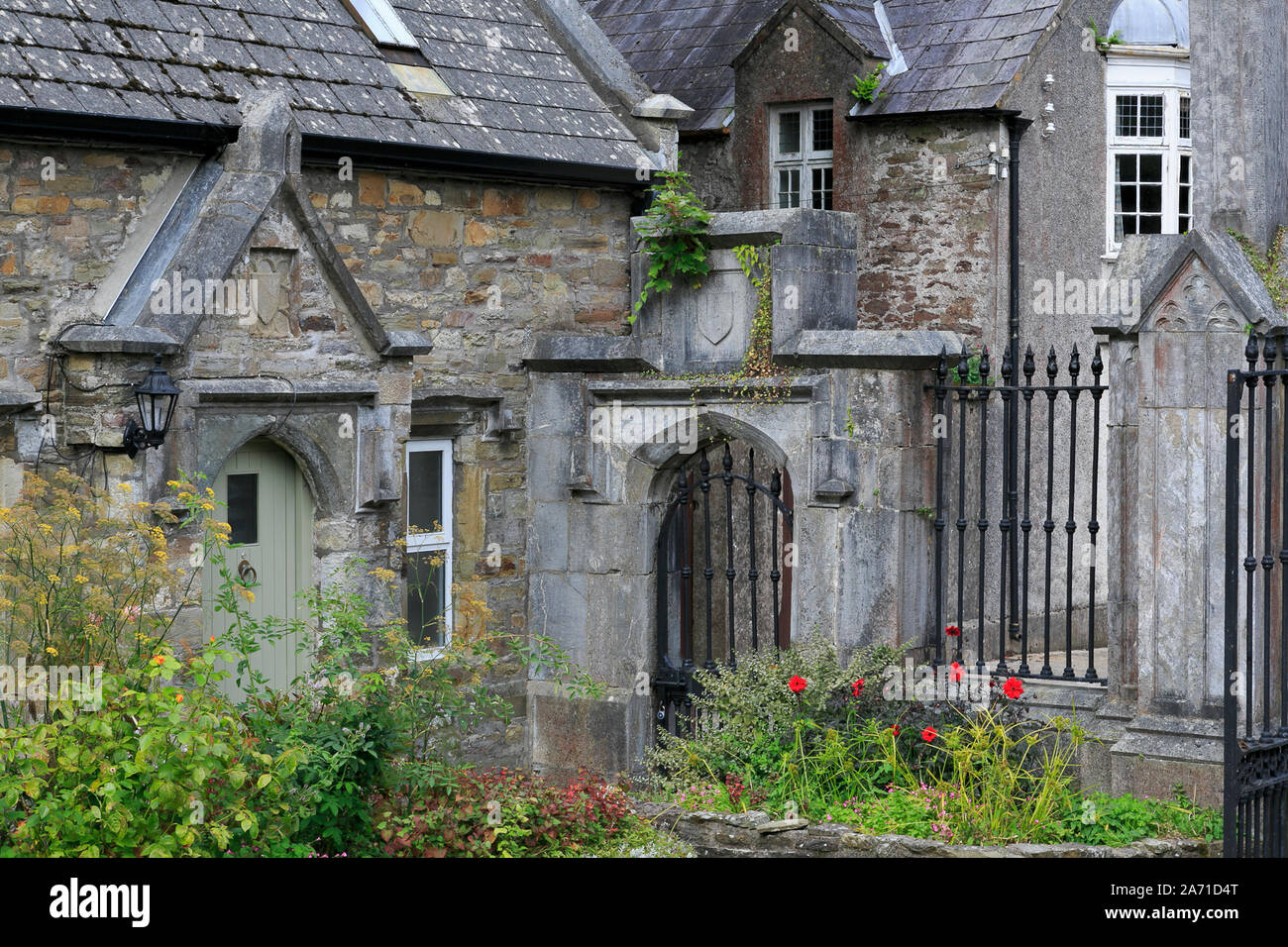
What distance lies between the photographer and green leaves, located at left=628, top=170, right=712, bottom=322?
10328 mm

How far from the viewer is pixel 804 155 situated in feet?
45.9

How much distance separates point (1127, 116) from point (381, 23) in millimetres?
6492

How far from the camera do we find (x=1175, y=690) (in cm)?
820

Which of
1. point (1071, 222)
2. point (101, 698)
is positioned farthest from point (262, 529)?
point (1071, 222)

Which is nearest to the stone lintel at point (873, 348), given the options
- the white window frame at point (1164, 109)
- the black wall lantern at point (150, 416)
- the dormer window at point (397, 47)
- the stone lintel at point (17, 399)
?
the dormer window at point (397, 47)

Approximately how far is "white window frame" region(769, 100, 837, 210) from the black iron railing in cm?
215

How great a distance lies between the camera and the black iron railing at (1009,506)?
9281 millimetres

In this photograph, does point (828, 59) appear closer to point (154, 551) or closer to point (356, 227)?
point (356, 227)

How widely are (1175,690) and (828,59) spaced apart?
6.97 metres

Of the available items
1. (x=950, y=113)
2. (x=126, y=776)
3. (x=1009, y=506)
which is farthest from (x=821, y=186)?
(x=126, y=776)

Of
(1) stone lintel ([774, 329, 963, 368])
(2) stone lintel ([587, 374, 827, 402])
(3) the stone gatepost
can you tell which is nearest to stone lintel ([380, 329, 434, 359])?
(2) stone lintel ([587, 374, 827, 402])

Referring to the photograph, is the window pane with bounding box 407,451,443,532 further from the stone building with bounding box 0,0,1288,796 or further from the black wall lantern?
the black wall lantern

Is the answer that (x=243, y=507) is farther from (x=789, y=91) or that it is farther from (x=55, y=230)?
(x=789, y=91)

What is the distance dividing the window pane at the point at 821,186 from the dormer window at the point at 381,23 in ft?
13.5
